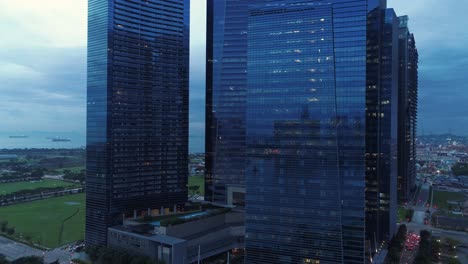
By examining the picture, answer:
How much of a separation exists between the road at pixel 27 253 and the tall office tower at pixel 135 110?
6.42 meters

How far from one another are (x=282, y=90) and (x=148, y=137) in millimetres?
38659

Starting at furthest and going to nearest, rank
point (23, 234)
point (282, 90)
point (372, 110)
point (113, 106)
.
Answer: point (23, 234), point (113, 106), point (372, 110), point (282, 90)

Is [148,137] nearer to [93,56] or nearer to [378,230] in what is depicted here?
[93,56]

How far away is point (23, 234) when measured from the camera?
86.8 metres

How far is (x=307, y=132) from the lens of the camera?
204 ft

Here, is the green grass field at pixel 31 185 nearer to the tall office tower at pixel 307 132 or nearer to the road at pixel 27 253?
the road at pixel 27 253

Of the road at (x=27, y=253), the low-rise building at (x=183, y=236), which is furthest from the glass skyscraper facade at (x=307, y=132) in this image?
the road at (x=27, y=253)

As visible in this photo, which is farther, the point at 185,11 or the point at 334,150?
the point at 185,11

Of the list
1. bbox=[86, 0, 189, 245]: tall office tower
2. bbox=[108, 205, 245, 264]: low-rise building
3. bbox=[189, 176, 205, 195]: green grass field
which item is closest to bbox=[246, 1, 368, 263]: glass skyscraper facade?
bbox=[108, 205, 245, 264]: low-rise building

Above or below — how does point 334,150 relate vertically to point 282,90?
below

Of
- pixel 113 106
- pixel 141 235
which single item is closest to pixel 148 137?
pixel 113 106

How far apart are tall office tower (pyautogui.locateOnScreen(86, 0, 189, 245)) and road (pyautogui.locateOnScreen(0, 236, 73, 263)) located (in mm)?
6422

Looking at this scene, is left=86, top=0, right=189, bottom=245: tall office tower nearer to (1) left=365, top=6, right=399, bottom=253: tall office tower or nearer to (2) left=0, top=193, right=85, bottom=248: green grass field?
(2) left=0, top=193, right=85, bottom=248: green grass field

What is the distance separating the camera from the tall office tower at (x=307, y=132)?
59.9m
